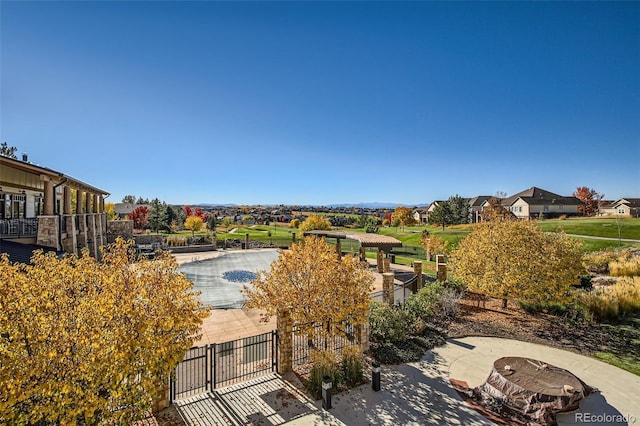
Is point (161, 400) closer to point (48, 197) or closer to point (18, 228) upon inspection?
point (18, 228)

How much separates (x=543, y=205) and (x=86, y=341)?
254 ft

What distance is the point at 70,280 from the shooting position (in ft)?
20.9

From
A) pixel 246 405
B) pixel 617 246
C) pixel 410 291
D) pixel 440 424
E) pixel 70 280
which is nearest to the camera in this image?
pixel 70 280

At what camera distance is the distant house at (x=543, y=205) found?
63.9 m

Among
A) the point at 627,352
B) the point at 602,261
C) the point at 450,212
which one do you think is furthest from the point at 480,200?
the point at 627,352

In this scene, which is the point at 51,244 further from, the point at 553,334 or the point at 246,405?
the point at 553,334

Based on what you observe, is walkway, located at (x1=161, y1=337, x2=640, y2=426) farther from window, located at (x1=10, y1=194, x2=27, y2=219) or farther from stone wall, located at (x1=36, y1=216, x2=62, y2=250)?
window, located at (x1=10, y1=194, x2=27, y2=219)

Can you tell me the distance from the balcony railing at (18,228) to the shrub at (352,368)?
1785 centimetres

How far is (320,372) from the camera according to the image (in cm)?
838

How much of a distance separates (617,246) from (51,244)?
45.9m

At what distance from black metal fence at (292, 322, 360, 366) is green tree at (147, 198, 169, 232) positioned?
52.4 meters

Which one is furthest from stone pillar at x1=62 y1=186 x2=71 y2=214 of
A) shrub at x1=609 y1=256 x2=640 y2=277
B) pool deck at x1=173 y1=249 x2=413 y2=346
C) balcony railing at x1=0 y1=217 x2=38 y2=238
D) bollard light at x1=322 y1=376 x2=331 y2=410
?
shrub at x1=609 y1=256 x2=640 y2=277

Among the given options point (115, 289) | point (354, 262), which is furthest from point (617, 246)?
point (115, 289)

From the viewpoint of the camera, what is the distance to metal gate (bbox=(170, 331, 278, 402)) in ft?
26.2
